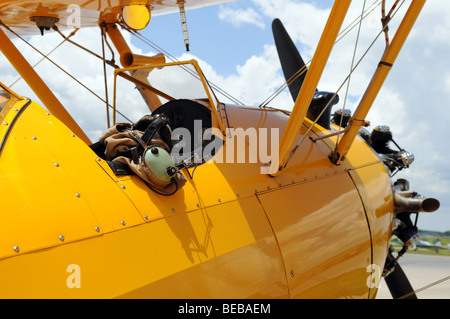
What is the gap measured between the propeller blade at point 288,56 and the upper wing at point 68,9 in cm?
156

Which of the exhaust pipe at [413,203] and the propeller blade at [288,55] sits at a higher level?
the propeller blade at [288,55]

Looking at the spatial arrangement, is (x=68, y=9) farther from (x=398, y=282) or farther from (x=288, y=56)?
(x=398, y=282)

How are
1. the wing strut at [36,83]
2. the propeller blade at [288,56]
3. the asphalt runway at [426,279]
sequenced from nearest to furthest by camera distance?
the wing strut at [36,83]
the propeller blade at [288,56]
the asphalt runway at [426,279]

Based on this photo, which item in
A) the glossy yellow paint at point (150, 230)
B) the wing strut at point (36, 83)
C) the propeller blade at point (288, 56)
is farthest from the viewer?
the propeller blade at point (288, 56)

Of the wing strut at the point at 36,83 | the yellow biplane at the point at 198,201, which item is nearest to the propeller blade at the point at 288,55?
the yellow biplane at the point at 198,201

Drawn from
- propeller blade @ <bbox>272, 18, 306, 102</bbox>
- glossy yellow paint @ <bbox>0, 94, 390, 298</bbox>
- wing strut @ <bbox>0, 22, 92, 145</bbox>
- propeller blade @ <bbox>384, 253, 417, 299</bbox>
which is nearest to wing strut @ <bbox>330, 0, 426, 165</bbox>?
glossy yellow paint @ <bbox>0, 94, 390, 298</bbox>

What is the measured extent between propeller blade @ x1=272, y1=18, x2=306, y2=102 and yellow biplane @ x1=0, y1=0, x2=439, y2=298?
118 cm

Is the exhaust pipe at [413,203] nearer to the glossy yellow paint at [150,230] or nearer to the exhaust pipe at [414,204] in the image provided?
the exhaust pipe at [414,204]

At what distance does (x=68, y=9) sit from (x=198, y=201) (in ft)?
16.0

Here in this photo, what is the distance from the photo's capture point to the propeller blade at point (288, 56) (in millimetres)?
6496

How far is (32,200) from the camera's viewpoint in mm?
2053
